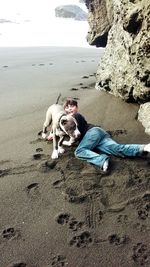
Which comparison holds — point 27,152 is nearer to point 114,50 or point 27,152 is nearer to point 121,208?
point 121,208

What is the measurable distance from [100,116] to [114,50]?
211 centimetres

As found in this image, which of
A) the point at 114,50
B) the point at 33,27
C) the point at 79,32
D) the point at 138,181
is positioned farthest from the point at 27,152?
the point at 33,27

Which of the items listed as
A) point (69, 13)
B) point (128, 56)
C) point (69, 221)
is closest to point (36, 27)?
point (69, 13)

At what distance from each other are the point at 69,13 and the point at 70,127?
23.6 metres

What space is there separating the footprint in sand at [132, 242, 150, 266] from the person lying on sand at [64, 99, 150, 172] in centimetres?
143

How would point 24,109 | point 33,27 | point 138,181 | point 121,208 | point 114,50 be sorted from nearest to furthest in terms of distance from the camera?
1. point 121,208
2. point 138,181
3. point 24,109
4. point 114,50
5. point 33,27

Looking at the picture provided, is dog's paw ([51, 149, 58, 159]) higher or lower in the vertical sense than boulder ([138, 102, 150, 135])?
lower

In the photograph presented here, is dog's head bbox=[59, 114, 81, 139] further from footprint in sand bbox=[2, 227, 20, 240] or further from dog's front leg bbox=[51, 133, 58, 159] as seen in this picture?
footprint in sand bbox=[2, 227, 20, 240]

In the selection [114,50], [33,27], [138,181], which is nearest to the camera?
[138,181]

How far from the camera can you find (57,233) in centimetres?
404

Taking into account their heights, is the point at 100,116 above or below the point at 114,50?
below

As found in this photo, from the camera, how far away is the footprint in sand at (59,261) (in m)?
3.62

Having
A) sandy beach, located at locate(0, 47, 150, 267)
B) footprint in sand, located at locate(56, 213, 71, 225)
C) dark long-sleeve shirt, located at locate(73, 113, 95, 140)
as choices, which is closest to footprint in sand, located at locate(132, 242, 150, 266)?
sandy beach, located at locate(0, 47, 150, 267)

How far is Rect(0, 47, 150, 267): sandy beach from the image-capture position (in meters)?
3.77
